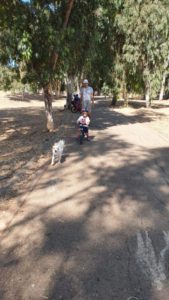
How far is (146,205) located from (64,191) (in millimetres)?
1745

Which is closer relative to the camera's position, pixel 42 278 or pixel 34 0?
pixel 42 278

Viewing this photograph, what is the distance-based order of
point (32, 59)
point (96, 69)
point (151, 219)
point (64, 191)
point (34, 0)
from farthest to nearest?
point (96, 69)
point (32, 59)
point (34, 0)
point (64, 191)
point (151, 219)

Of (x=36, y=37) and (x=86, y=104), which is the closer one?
(x=86, y=104)

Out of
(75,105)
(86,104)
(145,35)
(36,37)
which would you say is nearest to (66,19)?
(36,37)

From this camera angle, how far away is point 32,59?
13664mm

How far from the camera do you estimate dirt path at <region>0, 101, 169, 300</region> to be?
4.23 m

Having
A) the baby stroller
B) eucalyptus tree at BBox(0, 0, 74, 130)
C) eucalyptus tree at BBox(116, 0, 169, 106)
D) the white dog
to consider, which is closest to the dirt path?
the white dog

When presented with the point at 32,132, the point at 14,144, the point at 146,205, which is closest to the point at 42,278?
the point at 146,205

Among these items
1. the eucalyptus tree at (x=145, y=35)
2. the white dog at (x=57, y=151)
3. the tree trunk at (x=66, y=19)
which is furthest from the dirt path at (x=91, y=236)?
the eucalyptus tree at (x=145, y=35)

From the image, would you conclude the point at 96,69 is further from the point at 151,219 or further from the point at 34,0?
the point at 151,219

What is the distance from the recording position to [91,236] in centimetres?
542

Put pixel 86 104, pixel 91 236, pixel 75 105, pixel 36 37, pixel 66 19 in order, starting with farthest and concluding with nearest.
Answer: pixel 75 105 → pixel 66 19 → pixel 36 37 → pixel 86 104 → pixel 91 236

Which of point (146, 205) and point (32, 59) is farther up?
point (32, 59)

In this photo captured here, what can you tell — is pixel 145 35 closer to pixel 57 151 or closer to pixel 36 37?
pixel 36 37
